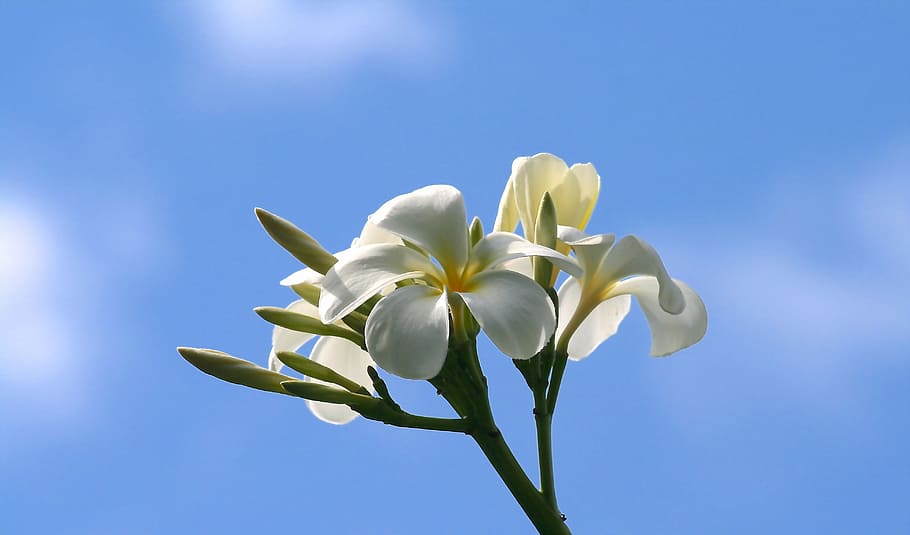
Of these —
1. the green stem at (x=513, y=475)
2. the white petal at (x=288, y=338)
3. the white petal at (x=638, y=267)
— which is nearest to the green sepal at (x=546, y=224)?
the white petal at (x=638, y=267)

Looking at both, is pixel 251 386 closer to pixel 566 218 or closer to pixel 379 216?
pixel 379 216

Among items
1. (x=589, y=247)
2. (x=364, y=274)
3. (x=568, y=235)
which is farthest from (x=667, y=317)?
(x=364, y=274)

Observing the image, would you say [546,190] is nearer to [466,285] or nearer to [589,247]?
[589,247]

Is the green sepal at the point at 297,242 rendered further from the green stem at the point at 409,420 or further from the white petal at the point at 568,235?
the white petal at the point at 568,235

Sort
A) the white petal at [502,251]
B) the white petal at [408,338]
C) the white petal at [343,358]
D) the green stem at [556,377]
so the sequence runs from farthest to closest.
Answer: the white petal at [343,358]
the green stem at [556,377]
the white petal at [502,251]
the white petal at [408,338]

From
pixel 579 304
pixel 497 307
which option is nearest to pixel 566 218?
pixel 579 304

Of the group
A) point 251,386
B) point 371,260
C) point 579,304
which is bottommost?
point 251,386
